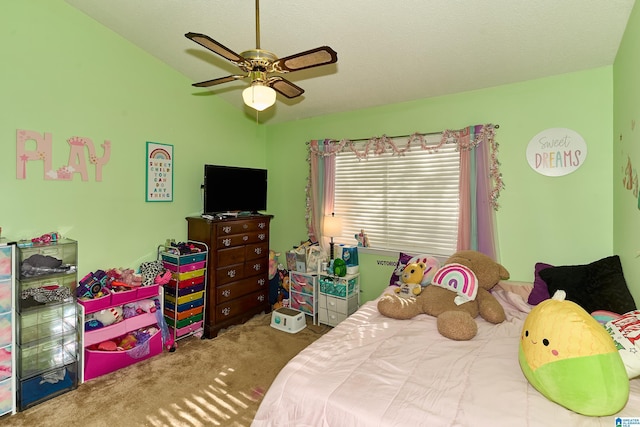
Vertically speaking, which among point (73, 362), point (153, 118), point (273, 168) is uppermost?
point (153, 118)

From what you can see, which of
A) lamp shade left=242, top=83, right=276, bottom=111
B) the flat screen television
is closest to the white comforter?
lamp shade left=242, top=83, right=276, bottom=111

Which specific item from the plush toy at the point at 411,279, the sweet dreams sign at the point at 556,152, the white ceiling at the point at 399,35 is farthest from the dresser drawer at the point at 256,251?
the sweet dreams sign at the point at 556,152

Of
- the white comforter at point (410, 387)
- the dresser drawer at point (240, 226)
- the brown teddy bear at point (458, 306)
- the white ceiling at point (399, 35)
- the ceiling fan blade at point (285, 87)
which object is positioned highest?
the white ceiling at point (399, 35)

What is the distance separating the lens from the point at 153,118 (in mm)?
3275

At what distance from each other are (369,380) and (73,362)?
2.32m

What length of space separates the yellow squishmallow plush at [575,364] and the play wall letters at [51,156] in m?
3.40

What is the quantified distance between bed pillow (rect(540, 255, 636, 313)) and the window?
35.5 inches

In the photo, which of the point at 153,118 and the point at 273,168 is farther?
the point at 273,168

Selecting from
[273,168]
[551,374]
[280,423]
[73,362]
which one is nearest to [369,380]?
[280,423]

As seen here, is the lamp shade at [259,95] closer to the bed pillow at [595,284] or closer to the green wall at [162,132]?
the green wall at [162,132]

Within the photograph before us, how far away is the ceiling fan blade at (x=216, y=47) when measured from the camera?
1.41m

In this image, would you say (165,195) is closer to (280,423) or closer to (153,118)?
(153,118)

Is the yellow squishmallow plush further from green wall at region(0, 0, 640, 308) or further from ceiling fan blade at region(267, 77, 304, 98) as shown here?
ceiling fan blade at region(267, 77, 304, 98)

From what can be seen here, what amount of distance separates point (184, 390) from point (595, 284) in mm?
3007
